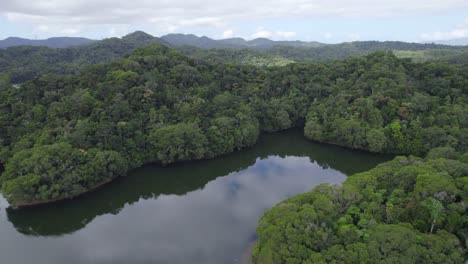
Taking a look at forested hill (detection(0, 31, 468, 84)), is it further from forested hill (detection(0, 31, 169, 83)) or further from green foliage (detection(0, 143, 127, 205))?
green foliage (detection(0, 143, 127, 205))

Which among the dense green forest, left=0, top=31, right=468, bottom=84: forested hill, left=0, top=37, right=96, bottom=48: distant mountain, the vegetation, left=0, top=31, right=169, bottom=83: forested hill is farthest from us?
left=0, top=37, right=96, bottom=48: distant mountain

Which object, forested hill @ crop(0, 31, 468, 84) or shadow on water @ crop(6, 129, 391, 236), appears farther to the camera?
forested hill @ crop(0, 31, 468, 84)

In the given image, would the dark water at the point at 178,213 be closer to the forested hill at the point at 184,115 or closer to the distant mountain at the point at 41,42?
the forested hill at the point at 184,115

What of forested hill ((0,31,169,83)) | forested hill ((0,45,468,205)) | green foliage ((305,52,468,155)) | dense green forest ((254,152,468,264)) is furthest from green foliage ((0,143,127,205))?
forested hill ((0,31,169,83))

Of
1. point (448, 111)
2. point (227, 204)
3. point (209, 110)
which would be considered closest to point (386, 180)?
point (227, 204)

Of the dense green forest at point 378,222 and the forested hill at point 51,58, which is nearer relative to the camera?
the dense green forest at point 378,222

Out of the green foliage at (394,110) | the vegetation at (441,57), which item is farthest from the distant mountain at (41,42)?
the green foliage at (394,110)

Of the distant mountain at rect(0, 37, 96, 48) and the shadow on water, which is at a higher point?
the distant mountain at rect(0, 37, 96, 48)

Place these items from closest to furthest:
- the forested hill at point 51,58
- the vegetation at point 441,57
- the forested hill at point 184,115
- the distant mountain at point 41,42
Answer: the forested hill at point 184,115, the forested hill at point 51,58, the vegetation at point 441,57, the distant mountain at point 41,42
